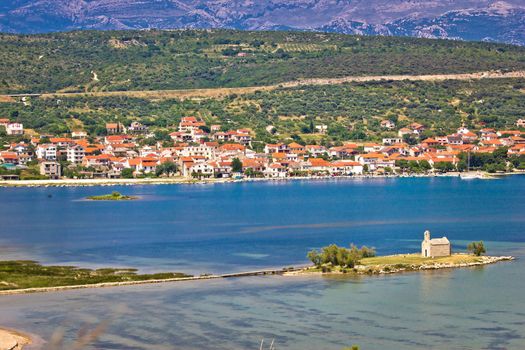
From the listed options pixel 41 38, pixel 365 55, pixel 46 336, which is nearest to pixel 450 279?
pixel 46 336

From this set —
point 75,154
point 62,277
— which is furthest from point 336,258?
point 75,154

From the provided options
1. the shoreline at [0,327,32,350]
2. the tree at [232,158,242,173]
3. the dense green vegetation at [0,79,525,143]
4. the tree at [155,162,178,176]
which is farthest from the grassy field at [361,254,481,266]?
the dense green vegetation at [0,79,525,143]

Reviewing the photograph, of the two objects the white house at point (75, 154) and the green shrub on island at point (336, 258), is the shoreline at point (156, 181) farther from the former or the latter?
the green shrub on island at point (336, 258)

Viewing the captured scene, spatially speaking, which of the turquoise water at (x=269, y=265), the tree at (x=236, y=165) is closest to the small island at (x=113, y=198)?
the turquoise water at (x=269, y=265)

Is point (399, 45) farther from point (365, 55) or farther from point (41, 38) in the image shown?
point (41, 38)

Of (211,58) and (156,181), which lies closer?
(156,181)

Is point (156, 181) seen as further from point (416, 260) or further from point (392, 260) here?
point (416, 260)
